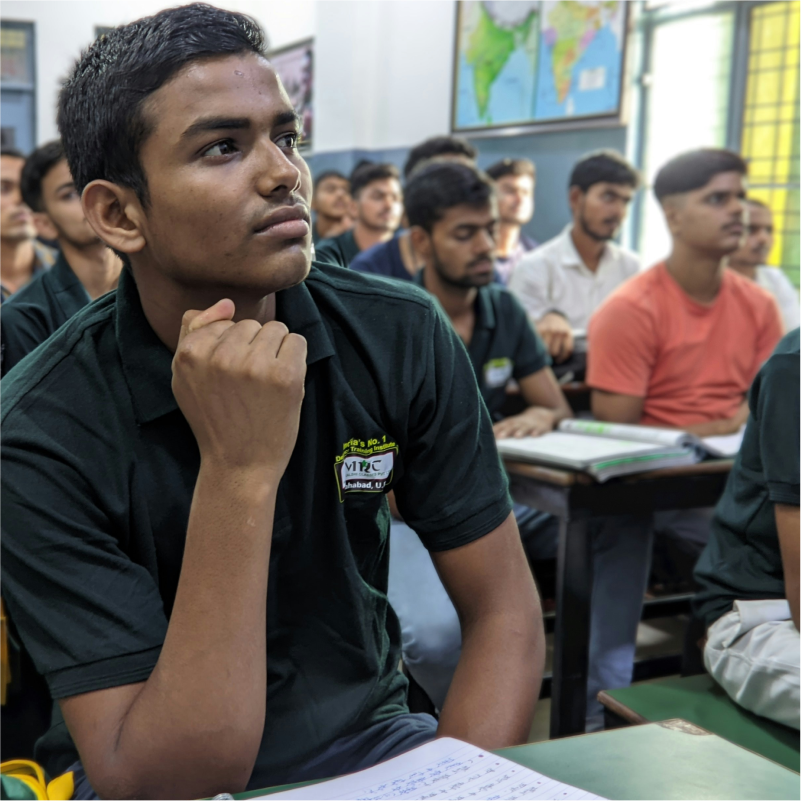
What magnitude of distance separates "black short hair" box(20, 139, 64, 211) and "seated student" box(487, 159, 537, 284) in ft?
9.25

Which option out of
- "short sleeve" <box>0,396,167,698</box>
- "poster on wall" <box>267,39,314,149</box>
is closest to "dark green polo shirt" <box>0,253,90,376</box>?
"short sleeve" <box>0,396,167,698</box>

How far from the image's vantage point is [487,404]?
8.05 feet

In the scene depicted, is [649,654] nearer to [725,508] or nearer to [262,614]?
[725,508]

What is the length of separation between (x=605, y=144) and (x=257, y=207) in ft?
14.3

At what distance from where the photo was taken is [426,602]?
1710 mm

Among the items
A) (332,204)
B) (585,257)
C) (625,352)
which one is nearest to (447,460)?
(625,352)

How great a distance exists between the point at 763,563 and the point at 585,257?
3054 millimetres

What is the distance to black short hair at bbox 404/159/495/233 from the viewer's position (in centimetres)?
270

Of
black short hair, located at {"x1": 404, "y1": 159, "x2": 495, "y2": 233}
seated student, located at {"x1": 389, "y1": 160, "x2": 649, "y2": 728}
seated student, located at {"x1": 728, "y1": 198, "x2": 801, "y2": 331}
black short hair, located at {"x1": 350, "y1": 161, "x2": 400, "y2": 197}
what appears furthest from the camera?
black short hair, located at {"x1": 350, "y1": 161, "x2": 400, "y2": 197}

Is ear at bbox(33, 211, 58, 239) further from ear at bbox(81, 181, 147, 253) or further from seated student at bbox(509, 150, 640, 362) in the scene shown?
seated student at bbox(509, 150, 640, 362)

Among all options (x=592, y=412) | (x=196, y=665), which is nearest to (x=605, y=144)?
(x=592, y=412)

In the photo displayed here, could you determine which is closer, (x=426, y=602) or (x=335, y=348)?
(x=335, y=348)

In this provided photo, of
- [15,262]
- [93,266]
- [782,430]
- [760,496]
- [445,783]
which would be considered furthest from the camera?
[15,262]

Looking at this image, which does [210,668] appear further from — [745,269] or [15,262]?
[745,269]
